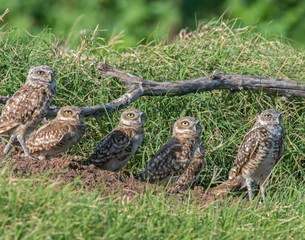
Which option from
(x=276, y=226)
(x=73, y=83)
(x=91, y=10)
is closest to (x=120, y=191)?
(x=276, y=226)

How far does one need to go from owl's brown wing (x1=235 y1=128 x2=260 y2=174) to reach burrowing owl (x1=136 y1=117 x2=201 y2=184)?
517 millimetres

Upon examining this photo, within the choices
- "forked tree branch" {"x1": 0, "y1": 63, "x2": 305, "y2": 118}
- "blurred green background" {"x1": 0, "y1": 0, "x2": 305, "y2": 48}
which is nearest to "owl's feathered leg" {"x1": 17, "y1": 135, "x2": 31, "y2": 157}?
"forked tree branch" {"x1": 0, "y1": 63, "x2": 305, "y2": 118}

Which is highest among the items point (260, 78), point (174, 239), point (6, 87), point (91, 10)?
point (91, 10)

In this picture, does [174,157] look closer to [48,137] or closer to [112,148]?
[112,148]

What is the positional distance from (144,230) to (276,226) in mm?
1120

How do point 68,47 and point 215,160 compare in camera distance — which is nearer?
point 215,160

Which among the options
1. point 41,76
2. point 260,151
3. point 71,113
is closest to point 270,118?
point 260,151

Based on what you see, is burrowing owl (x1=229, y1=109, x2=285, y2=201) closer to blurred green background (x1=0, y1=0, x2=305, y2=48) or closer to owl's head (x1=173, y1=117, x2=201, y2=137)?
owl's head (x1=173, y1=117, x2=201, y2=137)

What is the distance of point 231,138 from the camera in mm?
7262

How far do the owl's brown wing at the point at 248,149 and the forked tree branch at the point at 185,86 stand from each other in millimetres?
758

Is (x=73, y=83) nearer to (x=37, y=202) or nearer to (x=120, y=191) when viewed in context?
(x=120, y=191)

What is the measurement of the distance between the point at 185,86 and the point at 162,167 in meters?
1.04

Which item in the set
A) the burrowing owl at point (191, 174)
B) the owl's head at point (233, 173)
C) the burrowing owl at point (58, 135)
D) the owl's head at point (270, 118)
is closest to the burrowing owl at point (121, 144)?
the burrowing owl at point (58, 135)

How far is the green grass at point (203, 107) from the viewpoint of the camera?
4594mm
